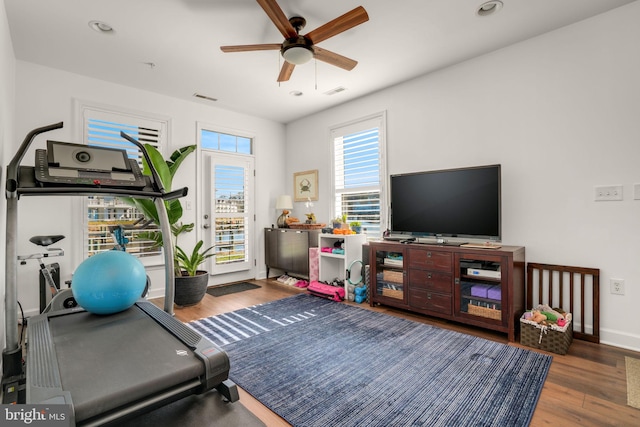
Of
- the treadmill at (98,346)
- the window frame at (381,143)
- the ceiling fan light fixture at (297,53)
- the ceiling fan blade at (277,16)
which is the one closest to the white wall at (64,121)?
the treadmill at (98,346)

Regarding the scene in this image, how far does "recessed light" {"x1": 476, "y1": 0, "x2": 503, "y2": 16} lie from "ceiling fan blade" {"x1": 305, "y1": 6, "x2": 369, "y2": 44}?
43.7 inches

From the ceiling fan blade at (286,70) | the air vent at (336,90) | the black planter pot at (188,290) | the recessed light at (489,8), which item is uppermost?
the recessed light at (489,8)

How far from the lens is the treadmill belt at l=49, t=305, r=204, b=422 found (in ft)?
3.89

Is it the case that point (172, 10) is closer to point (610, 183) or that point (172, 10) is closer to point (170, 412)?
point (170, 412)

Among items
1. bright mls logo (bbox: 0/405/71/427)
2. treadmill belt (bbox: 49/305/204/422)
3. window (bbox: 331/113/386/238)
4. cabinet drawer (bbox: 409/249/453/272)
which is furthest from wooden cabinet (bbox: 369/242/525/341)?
bright mls logo (bbox: 0/405/71/427)

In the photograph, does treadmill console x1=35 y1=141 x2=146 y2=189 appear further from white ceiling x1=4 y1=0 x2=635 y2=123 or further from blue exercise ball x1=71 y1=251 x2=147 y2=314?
white ceiling x1=4 y1=0 x2=635 y2=123

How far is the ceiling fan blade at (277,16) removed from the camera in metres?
2.07

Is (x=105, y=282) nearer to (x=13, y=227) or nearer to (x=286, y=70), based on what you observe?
(x=13, y=227)

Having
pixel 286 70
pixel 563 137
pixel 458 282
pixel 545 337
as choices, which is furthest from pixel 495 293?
pixel 286 70

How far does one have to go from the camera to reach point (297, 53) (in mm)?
2607

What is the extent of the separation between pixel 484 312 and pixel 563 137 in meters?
1.72

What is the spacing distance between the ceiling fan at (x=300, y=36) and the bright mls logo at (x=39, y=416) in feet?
7.59

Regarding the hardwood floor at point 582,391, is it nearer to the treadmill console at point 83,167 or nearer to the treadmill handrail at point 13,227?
the treadmill handrail at point 13,227

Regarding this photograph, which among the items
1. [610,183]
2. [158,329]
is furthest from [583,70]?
[158,329]
